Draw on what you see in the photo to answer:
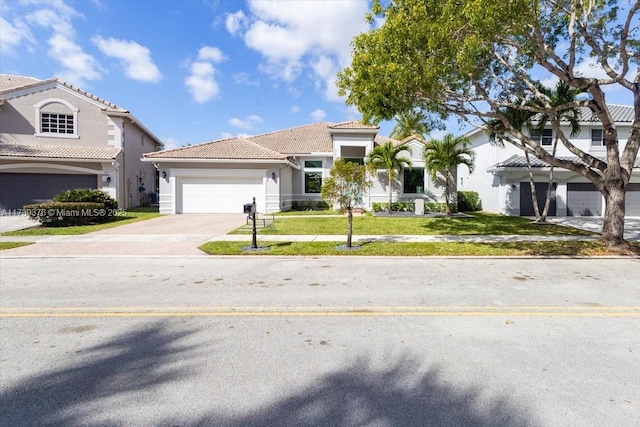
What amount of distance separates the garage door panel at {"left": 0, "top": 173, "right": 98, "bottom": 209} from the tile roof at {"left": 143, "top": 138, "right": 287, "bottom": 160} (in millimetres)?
5220

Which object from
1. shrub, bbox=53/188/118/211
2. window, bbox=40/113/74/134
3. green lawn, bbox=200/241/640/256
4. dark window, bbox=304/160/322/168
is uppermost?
window, bbox=40/113/74/134

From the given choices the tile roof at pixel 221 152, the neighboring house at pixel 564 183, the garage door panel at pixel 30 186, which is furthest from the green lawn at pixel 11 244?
the neighboring house at pixel 564 183

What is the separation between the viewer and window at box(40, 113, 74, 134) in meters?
22.4

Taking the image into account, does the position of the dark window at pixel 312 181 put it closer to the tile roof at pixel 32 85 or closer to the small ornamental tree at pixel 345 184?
the tile roof at pixel 32 85

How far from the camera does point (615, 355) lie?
3.77 m

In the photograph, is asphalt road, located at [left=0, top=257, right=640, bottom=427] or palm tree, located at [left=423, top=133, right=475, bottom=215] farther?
palm tree, located at [left=423, top=133, right=475, bottom=215]

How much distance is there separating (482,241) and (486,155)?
16.5 m

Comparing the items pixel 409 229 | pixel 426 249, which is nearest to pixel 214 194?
pixel 409 229

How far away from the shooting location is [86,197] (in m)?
17.0

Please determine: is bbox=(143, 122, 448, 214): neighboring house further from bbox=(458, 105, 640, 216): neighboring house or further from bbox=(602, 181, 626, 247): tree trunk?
bbox=(602, 181, 626, 247): tree trunk

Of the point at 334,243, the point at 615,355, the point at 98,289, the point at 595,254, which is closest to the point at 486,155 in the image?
the point at 595,254

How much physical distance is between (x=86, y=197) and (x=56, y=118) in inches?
386

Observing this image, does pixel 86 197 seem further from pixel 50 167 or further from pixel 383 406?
pixel 383 406

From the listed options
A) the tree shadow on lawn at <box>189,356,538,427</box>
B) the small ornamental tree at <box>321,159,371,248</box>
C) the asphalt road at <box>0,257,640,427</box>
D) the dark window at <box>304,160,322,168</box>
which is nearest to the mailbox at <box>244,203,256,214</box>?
the small ornamental tree at <box>321,159,371,248</box>
